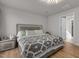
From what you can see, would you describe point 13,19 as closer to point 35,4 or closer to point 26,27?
point 26,27

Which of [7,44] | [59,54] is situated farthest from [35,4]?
[59,54]

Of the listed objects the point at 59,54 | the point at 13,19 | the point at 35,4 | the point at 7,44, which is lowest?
A: the point at 59,54

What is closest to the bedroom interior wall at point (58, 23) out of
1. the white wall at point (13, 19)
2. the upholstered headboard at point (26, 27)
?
the upholstered headboard at point (26, 27)

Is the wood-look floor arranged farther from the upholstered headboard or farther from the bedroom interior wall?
the upholstered headboard

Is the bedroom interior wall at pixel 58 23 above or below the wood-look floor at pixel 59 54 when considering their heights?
above

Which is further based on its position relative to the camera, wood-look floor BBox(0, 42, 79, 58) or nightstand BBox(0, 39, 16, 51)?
nightstand BBox(0, 39, 16, 51)

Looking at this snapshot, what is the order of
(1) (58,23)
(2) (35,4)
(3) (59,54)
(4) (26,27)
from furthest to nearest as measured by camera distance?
1. (1) (58,23)
2. (4) (26,27)
3. (2) (35,4)
4. (3) (59,54)

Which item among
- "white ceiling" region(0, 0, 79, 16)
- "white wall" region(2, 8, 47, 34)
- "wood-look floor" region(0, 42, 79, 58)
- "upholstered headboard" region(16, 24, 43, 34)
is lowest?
"wood-look floor" region(0, 42, 79, 58)

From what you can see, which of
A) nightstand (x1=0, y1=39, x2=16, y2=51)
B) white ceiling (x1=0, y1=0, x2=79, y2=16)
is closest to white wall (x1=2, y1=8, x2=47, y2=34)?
white ceiling (x1=0, y1=0, x2=79, y2=16)

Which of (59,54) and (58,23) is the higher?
(58,23)

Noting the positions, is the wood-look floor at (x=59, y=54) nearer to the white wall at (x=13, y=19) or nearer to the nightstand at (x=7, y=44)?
the nightstand at (x=7, y=44)

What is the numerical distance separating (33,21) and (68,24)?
146 inches

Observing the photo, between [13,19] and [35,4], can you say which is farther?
[13,19]

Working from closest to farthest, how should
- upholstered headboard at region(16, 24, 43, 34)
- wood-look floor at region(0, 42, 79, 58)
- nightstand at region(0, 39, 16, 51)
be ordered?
1. wood-look floor at region(0, 42, 79, 58)
2. nightstand at region(0, 39, 16, 51)
3. upholstered headboard at region(16, 24, 43, 34)
